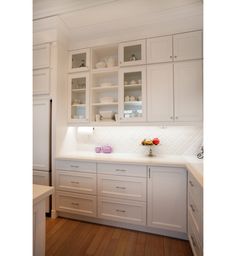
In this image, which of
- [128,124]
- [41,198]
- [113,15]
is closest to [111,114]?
[128,124]

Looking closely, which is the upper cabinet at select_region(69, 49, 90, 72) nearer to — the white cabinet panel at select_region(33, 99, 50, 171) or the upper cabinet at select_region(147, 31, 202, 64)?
the white cabinet panel at select_region(33, 99, 50, 171)

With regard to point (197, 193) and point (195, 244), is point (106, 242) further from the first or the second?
point (197, 193)

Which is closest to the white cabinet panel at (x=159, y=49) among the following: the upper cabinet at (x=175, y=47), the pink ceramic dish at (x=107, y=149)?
the upper cabinet at (x=175, y=47)

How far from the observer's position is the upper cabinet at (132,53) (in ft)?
7.27

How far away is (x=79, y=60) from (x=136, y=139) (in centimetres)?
160

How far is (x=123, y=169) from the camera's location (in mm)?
1992

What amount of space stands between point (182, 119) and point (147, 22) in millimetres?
1449

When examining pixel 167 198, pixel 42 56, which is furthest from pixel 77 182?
pixel 42 56

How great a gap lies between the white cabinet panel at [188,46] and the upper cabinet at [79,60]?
4.33ft

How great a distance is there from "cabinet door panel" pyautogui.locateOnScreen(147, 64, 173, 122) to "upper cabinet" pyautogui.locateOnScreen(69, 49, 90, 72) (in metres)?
1.00
